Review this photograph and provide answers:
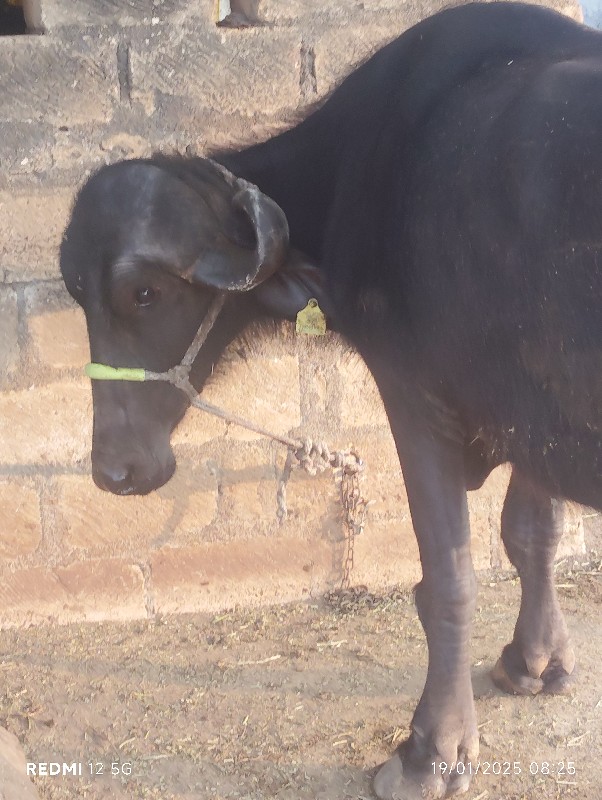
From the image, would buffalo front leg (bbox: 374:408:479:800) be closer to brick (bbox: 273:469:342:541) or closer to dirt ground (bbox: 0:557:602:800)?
dirt ground (bbox: 0:557:602:800)

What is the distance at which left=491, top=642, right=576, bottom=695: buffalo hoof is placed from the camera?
2188mm

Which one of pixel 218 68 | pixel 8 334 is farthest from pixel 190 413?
pixel 218 68

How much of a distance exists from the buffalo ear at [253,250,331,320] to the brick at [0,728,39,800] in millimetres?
1228

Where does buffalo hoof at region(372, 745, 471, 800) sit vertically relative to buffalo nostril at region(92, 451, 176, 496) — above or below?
below

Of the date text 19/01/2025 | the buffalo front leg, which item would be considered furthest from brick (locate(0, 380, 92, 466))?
the date text 19/01/2025

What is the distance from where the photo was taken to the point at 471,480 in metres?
2.10

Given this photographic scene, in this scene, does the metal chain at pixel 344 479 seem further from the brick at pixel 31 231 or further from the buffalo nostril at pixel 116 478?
the brick at pixel 31 231

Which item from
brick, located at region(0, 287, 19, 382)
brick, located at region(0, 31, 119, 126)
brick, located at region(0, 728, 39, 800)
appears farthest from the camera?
brick, located at region(0, 287, 19, 382)

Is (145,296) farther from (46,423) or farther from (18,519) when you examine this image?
(18,519)

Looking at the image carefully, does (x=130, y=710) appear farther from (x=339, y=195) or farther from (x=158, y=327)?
(x=339, y=195)

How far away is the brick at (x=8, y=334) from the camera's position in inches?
97.3

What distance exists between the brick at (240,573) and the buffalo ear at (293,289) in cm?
100

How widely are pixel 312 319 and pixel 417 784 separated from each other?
1148 mm

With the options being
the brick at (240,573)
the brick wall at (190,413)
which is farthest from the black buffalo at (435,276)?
the brick at (240,573)
